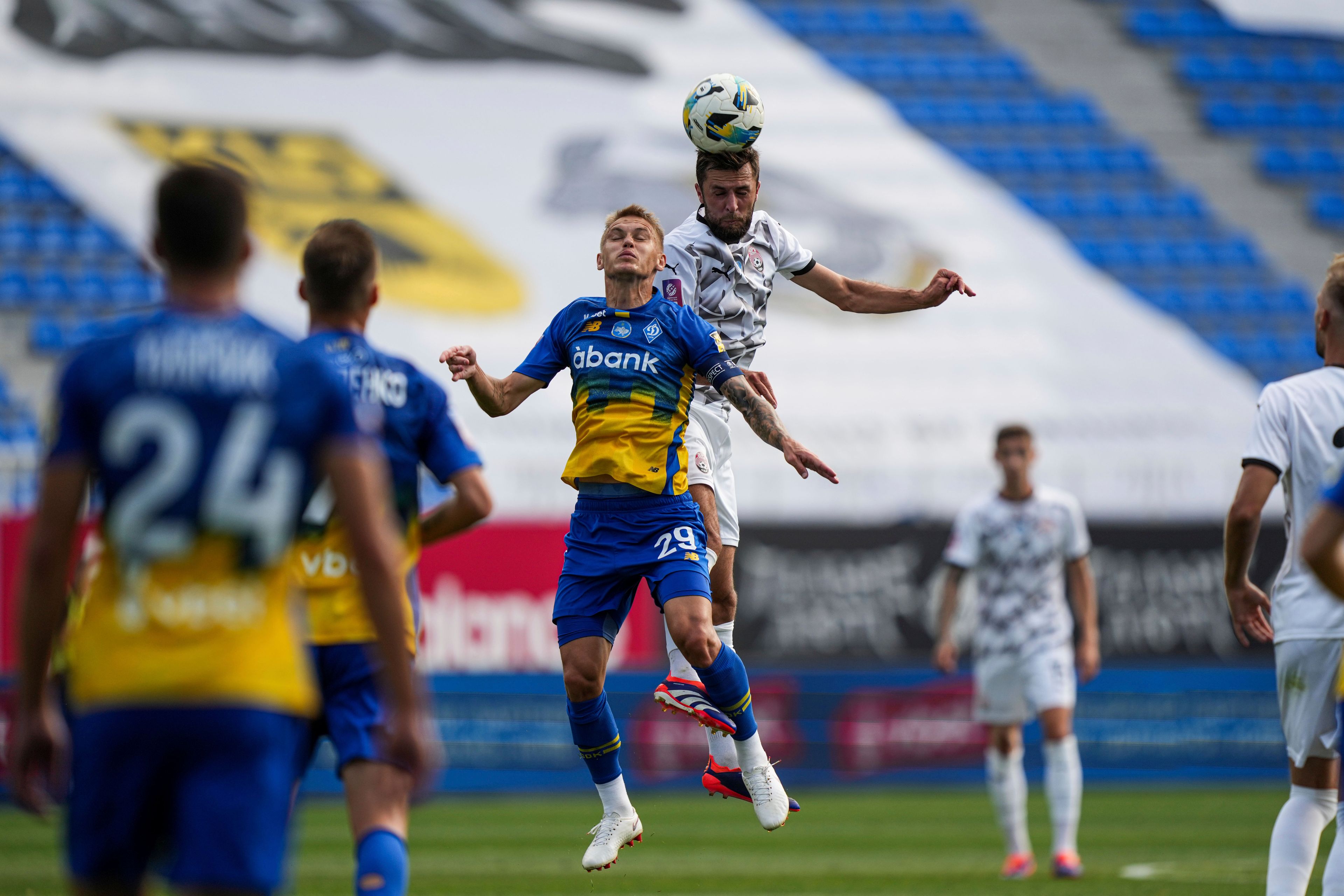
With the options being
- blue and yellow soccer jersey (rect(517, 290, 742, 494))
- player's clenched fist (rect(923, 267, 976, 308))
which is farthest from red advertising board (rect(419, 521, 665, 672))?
blue and yellow soccer jersey (rect(517, 290, 742, 494))

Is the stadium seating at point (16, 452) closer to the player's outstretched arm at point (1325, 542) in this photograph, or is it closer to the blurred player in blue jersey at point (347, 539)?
the blurred player in blue jersey at point (347, 539)

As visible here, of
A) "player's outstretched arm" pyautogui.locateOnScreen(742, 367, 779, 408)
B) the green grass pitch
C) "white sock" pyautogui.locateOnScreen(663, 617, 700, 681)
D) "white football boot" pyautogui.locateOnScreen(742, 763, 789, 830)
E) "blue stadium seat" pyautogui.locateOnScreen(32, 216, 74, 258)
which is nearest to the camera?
"player's outstretched arm" pyautogui.locateOnScreen(742, 367, 779, 408)

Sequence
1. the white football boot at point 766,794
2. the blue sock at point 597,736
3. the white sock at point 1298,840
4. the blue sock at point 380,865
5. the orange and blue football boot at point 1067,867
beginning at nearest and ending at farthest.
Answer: the blue sock at point 380,865 → the white sock at point 1298,840 → the blue sock at point 597,736 → the white football boot at point 766,794 → the orange and blue football boot at point 1067,867

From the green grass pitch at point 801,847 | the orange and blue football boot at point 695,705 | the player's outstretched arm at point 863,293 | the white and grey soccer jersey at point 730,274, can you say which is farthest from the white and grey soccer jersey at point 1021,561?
the orange and blue football boot at point 695,705

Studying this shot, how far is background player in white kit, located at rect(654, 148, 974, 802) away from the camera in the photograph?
749 centimetres

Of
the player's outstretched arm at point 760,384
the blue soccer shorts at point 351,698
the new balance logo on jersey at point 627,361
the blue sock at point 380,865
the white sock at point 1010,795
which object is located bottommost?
the white sock at point 1010,795

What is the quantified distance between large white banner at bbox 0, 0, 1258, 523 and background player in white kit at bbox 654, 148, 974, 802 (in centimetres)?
1249

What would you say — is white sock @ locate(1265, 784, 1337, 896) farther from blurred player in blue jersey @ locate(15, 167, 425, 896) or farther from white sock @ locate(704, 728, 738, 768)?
blurred player in blue jersey @ locate(15, 167, 425, 896)

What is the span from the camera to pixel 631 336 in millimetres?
6934

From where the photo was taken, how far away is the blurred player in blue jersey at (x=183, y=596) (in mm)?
A: 3311

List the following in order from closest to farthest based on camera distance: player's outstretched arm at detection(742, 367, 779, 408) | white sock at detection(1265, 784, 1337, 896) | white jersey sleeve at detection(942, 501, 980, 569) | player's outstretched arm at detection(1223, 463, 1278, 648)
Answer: player's outstretched arm at detection(1223, 463, 1278, 648), white sock at detection(1265, 784, 1337, 896), player's outstretched arm at detection(742, 367, 779, 408), white jersey sleeve at detection(942, 501, 980, 569)

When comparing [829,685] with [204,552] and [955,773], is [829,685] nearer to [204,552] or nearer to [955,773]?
[955,773]

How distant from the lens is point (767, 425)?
6.59m

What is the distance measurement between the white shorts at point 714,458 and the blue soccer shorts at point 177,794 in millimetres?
4334
